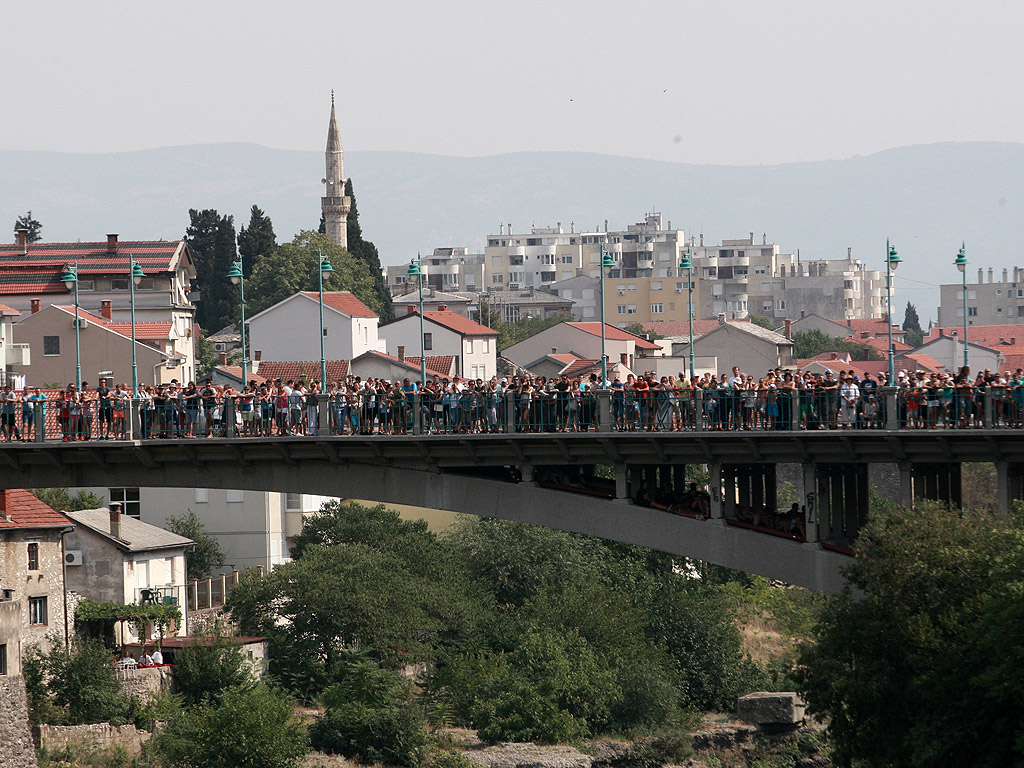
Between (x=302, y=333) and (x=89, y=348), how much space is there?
75.8 ft

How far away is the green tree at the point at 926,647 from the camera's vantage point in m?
29.5

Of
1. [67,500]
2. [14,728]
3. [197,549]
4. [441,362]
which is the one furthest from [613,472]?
[441,362]

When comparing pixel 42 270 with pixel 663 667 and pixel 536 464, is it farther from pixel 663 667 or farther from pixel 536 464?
pixel 536 464

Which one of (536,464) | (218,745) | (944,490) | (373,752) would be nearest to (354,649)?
Answer: (373,752)

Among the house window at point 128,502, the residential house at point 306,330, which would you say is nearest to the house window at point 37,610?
the house window at point 128,502

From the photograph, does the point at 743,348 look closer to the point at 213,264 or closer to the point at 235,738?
the point at 213,264

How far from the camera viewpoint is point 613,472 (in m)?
37.6

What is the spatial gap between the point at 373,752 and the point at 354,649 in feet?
20.6

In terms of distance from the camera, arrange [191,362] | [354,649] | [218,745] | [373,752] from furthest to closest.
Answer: [191,362], [354,649], [373,752], [218,745]

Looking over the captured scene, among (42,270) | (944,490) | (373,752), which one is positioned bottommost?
(373,752)

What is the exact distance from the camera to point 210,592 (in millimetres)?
72125

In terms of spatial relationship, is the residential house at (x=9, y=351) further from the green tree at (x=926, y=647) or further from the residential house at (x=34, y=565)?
the green tree at (x=926, y=647)

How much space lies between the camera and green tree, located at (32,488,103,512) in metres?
71.1

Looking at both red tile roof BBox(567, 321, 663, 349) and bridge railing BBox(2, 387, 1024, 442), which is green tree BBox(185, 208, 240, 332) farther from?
bridge railing BBox(2, 387, 1024, 442)
